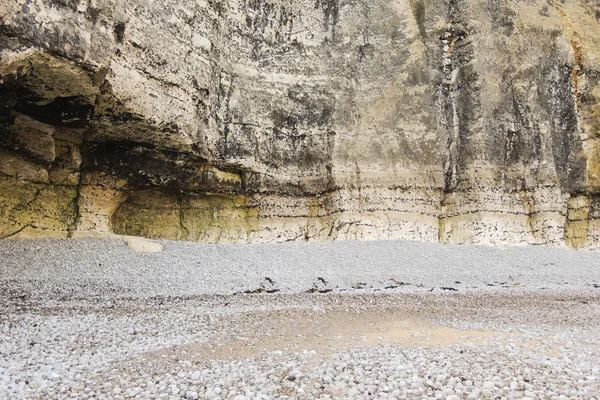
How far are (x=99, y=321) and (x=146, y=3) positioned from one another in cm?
747

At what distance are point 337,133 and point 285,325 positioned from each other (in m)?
9.36

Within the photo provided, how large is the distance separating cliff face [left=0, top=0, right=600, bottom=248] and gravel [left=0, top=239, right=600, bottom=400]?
6.85 ft

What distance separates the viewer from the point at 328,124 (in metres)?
13.9

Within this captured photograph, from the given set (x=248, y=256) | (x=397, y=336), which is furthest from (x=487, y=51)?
(x=397, y=336)

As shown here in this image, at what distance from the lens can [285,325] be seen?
5.26 m

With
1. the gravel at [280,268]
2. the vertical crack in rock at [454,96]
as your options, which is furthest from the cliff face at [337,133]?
the gravel at [280,268]

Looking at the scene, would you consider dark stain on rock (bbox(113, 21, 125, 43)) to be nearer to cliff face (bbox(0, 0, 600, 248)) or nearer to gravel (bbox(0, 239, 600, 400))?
cliff face (bbox(0, 0, 600, 248))

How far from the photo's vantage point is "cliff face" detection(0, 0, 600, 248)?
10.4 metres

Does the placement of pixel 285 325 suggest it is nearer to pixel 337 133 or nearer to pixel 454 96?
pixel 337 133

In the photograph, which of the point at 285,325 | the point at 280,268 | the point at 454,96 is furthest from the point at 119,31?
the point at 454,96

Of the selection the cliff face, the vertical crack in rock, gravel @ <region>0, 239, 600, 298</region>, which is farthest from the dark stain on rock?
the vertical crack in rock

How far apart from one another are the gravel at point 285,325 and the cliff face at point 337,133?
2088 millimetres

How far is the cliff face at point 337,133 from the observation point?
10.4 meters

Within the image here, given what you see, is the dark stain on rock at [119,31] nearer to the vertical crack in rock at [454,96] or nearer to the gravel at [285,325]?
the gravel at [285,325]
